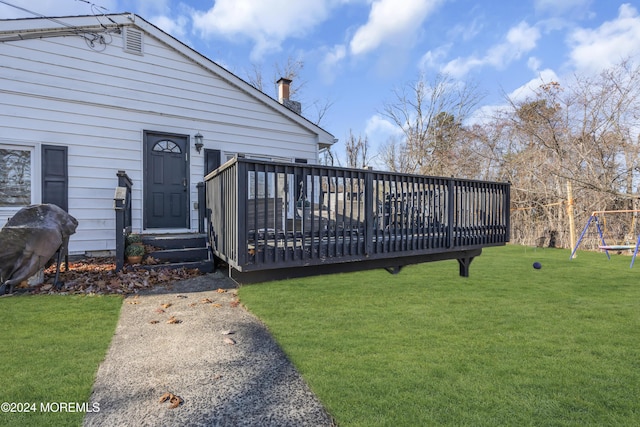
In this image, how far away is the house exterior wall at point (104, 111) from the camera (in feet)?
18.9

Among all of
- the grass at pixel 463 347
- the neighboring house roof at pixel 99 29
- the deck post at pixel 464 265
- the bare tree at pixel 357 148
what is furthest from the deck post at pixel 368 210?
the bare tree at pixel 357 148

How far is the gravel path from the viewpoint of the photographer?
191 centimetres

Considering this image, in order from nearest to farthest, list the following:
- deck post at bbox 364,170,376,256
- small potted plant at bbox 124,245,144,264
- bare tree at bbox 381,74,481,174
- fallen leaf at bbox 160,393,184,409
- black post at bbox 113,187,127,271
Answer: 1. fallen leaf at bbox 160,393,184,409
2. deck post at bbox 364,170,376,256
3. black post at bbox 113,187,127,271
4. small potted plant at bbox 124,245,144,264
5. bare tree at bbox 381,74,481,174

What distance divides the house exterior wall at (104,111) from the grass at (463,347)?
3.42 meters

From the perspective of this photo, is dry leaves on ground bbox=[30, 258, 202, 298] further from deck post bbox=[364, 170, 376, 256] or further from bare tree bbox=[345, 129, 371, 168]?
bare tree bbox=[345, 129, 371, 168]

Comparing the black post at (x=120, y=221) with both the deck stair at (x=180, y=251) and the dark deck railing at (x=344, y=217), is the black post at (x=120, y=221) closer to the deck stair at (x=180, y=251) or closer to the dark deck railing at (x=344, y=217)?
the deck stair at (x=180, y=251)

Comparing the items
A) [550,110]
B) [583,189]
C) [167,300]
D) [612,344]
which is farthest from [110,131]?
[550,110]

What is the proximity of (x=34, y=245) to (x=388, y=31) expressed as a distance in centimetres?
1240

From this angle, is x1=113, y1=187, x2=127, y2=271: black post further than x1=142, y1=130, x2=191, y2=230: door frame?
No

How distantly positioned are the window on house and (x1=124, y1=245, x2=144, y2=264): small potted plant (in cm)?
213

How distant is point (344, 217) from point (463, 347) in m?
1.59

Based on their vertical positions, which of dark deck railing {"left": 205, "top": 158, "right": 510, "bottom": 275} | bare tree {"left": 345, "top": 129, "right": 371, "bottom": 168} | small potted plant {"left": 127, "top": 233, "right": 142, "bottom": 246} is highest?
bare tree {"left": 345, "top": 129, "right": 371, "bottom": 168}

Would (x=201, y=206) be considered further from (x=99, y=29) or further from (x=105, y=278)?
(x=99, y=29)

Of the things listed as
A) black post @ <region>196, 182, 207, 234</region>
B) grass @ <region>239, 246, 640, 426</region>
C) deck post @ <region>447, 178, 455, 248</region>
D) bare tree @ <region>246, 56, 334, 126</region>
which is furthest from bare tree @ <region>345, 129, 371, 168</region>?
deck post @ <region>447, 178, 455, 248</region>
